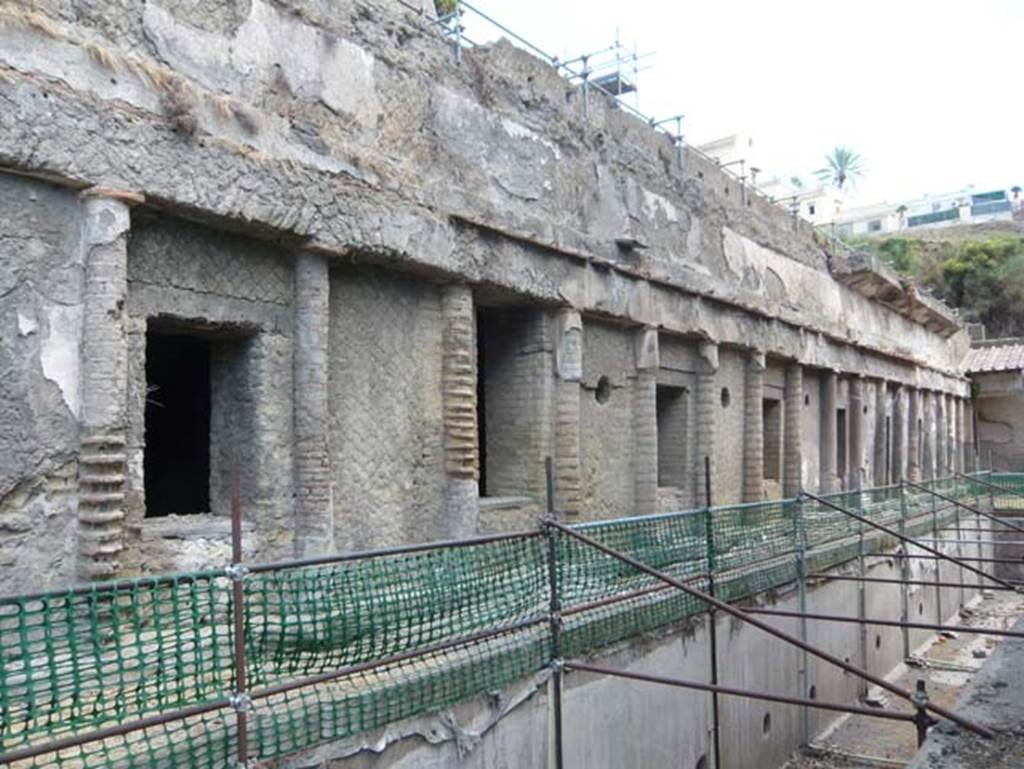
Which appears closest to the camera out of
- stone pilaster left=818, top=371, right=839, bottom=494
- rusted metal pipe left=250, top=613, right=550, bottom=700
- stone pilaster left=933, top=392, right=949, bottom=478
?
rusted metal pipe left=250, top=613, right=550, bottom=700

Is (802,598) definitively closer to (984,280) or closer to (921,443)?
(921,443)

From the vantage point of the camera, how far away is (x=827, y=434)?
15.7m

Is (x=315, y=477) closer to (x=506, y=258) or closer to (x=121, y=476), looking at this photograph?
(x=121, y=476)

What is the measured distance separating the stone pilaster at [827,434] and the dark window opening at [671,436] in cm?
521

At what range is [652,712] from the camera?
641cm

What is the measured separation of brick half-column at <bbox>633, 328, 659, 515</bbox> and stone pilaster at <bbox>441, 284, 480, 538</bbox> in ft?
9.48

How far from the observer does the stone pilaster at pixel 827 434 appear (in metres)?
15.6

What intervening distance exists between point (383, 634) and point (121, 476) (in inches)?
70.4

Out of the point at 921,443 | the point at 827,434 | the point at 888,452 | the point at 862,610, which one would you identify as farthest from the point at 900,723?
the point at 921,443

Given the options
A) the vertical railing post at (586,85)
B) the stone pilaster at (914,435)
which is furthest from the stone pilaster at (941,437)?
the vertical railing post at (586,85)

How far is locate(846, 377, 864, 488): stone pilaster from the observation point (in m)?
16.8

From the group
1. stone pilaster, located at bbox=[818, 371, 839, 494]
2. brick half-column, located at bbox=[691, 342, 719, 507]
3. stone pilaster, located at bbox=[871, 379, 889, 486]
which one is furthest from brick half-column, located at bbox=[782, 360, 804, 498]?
stone pilaster, located at bbox=[871, 379, 889, 486]

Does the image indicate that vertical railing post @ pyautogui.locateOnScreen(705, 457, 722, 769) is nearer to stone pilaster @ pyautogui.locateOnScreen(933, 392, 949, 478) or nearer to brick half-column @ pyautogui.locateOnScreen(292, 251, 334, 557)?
brick half-column @ pyautogui.locateOnScreen(292, 251, 334, 557)

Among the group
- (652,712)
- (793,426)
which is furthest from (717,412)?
(652,712)
